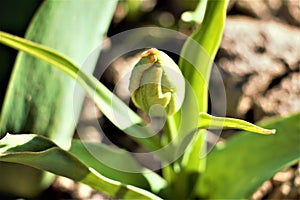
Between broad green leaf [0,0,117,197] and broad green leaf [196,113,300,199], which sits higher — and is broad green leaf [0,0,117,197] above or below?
above

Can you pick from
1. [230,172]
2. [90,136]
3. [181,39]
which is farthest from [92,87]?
[181,39]

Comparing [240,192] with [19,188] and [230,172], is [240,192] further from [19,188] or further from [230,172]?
[19,188]

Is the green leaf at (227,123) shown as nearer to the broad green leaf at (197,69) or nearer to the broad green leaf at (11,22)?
the broad green leaf at (197,69)

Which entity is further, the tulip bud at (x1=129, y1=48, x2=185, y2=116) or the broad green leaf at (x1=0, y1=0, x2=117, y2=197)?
the broad green leaf at (x1=0, y1=0, x2=117, y2=197)

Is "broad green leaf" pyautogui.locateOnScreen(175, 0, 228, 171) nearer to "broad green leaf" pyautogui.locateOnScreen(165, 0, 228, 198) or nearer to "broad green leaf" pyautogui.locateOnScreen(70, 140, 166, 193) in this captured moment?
"broad green leaf" pyautogui.locateOnScreen(165, 0, 228, 198)

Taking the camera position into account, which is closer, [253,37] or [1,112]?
[1,112]

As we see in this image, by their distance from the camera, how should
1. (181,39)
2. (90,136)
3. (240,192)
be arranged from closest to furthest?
(240,192) < (90,136) < (181,39)

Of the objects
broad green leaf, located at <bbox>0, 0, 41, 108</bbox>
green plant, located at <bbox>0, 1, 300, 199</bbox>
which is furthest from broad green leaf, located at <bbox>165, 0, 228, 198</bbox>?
broad green leaf, located at <bbox>0, 0, 41, 108</bbox>
